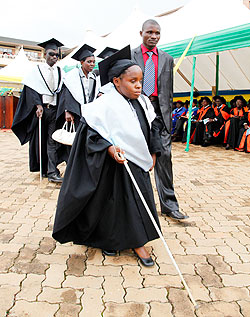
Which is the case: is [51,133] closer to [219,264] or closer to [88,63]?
[88,63]

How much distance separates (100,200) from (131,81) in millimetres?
961

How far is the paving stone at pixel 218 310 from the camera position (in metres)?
1.96

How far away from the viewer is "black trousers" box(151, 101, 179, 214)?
11.5ft

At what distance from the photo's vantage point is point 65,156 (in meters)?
5.63

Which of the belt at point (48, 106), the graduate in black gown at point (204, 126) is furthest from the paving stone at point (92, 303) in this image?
the graduate in black gown at point (204, 126)

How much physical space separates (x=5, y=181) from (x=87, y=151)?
11.1 feet

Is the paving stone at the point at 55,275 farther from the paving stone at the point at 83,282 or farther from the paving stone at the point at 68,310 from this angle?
the paving stone at the point at 68,310

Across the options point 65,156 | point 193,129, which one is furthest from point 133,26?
point 65,156

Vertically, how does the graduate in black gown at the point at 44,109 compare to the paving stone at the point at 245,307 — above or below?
above

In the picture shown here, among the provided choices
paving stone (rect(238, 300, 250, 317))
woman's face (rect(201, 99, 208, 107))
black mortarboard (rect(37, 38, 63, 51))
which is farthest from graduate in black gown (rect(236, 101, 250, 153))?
paving stone (rect(238, 300, 250, 317))

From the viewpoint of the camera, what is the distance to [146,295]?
7.09ft

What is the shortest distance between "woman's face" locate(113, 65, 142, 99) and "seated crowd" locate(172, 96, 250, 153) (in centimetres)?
716

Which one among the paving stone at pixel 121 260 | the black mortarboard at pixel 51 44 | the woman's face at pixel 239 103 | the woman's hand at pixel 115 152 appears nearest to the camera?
the woman's hand at pixel 115 152

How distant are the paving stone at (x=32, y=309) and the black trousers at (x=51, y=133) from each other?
11.6ft
